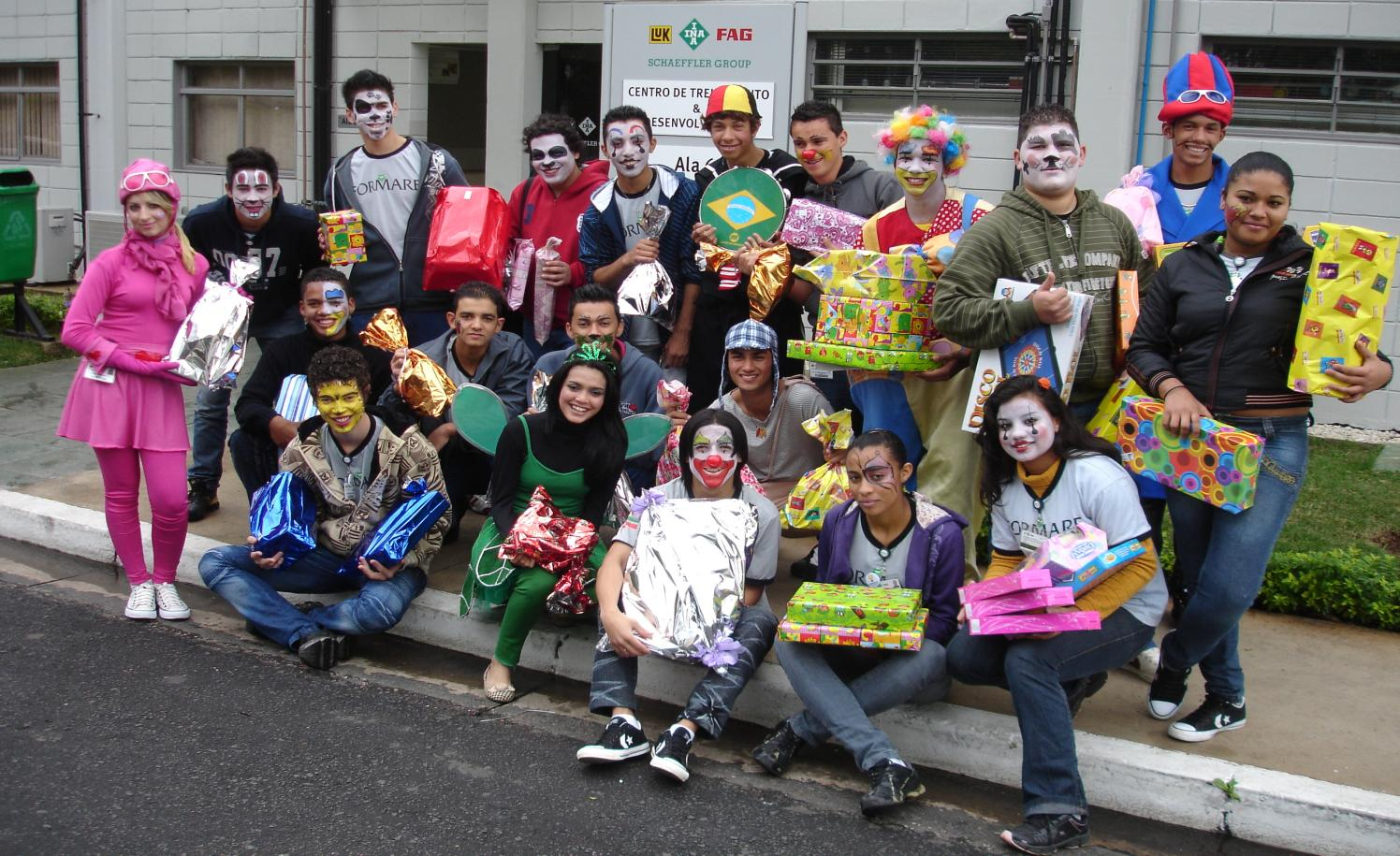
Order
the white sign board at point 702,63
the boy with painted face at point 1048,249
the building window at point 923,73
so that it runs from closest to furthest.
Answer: the boy with painted face at point 1048,249, the building window at point 923,73, the white sign board at point 702,63

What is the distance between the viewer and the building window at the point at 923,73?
9508mm

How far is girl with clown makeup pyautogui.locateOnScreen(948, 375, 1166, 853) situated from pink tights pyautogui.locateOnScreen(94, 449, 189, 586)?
3.37m

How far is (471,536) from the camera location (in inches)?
262

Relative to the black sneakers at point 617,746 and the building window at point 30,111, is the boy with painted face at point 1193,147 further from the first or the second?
the building window at point 30,111

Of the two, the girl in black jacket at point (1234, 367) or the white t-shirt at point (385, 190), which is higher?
the white t-shirt at point (385, 190)

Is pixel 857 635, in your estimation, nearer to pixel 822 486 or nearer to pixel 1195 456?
pixel 1195 456

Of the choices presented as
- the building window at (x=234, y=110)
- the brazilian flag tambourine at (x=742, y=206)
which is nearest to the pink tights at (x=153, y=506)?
the brazilian flag tambourine at (x=742, y=206)

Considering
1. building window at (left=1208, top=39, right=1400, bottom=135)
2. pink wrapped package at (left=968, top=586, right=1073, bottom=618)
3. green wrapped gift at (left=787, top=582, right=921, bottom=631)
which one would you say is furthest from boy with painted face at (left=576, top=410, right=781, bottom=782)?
building window at (left=1208, top=39, right=1400, bottom=135)

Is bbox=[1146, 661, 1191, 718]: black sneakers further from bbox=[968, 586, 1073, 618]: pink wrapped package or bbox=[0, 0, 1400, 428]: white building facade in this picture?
bbox=[0, 0, 1400, 428]: white building facade

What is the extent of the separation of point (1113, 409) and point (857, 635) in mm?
1210

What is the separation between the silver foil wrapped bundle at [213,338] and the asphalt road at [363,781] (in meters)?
1.20

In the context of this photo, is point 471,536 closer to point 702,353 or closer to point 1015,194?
point 702,353

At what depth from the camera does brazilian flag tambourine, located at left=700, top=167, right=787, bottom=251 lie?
5812mm

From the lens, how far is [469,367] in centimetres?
620
